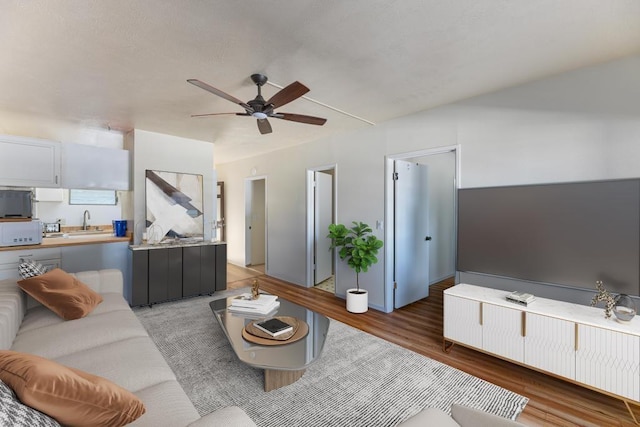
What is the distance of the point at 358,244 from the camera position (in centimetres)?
373

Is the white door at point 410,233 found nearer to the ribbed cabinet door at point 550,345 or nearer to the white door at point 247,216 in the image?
the ribbed cabinet door at point 550,345

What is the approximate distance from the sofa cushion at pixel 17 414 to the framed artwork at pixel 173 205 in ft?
12.0

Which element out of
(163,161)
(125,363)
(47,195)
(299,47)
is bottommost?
(125,363)

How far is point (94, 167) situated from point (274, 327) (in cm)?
351

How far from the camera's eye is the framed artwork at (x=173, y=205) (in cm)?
425

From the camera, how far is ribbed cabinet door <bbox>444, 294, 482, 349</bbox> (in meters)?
2.47

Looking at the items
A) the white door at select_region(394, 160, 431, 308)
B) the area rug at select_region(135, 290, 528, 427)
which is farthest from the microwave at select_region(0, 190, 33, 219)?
the white door at select_region(394, 160, 431, 308)

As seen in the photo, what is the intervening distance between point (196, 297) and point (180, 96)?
2.85m

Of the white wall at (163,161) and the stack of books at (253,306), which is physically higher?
the white wall at (163,161)

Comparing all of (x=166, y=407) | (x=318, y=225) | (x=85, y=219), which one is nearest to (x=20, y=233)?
(x=85, y=219)

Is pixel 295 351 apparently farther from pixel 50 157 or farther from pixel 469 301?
pixel 50 157

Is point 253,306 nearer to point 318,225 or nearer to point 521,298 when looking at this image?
point 521,298

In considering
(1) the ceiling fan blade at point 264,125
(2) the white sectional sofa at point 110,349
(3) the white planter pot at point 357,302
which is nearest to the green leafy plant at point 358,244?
(3) the white planter pot at point 357,302

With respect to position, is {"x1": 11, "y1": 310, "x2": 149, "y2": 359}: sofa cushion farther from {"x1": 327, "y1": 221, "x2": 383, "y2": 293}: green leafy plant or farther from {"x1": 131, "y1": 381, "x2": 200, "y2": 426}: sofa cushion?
{"x1": 327, "y1": 221, "x2": 383, "y2": 293}: green leafy plant
